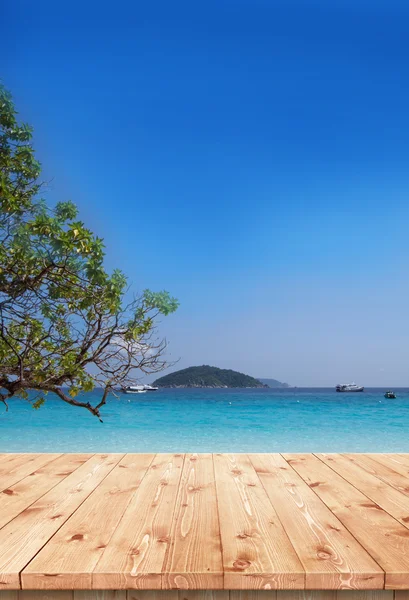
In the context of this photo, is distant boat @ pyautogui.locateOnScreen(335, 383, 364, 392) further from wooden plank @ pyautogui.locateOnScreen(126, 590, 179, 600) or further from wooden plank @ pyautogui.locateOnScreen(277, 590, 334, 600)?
wooden plank @ pyautogui.locateOnScreen(126, 590, 179, 600)

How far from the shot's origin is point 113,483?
2229 mm

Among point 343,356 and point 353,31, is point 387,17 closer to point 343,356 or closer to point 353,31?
point 353,31

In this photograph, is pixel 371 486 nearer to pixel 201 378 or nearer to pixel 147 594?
pixel 147 594

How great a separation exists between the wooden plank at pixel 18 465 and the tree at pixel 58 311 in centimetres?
45

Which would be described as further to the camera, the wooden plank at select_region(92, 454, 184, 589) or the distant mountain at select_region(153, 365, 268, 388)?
the distant mountain at select_region(153, 365, 268, 388)

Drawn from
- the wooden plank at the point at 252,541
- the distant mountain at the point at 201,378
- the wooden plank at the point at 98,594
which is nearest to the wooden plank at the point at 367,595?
the wooden plank at the point at 252,541

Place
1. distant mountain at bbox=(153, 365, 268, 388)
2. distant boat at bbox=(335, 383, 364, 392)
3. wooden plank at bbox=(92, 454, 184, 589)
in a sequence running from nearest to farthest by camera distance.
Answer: wooden plank at bbox=(92, 454, 184, 589)
distant mountain at bbox=(153, 365, 268, 388)
distant boat at bbox=(335, 383, 364, 392)

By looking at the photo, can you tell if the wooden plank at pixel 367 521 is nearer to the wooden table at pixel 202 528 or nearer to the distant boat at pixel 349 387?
the wooden table at pixel 202 528

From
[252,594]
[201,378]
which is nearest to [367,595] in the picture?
[252,594]

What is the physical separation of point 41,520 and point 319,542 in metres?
0.94

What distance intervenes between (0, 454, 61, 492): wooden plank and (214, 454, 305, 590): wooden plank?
0.95 m

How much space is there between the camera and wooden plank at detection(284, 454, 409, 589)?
135 cm

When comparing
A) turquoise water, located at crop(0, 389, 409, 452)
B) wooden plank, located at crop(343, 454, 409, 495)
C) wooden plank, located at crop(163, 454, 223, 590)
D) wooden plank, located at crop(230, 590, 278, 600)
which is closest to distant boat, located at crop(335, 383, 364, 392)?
turquoise water, located at crop(0, 389, 409, 452)

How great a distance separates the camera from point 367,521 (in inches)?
69.0
